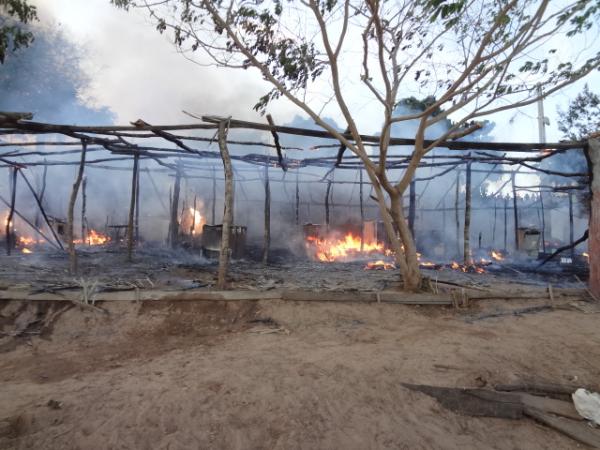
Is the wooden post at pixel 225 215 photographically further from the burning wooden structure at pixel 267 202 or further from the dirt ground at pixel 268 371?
the dirt ground at pixel 268 371

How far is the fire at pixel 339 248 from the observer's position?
15838 millimetres

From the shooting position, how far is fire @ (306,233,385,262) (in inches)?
624

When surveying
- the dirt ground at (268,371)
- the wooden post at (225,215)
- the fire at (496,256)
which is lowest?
the dirt ground at (268,371)

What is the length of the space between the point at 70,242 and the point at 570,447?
10.3 m

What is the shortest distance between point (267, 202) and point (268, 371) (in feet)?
28.6

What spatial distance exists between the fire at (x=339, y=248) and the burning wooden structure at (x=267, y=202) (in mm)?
48

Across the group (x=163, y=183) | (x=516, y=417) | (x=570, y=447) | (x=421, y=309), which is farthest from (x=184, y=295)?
Result: (x=163, y=183)

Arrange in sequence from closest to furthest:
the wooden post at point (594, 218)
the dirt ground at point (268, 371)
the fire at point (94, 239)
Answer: the dirt ground at point (268, 371) < the wooden post at point (594, 218) < the fire at point (94, 239)

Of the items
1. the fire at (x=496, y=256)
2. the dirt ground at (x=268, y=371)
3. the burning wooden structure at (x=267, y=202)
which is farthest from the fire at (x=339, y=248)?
the dirt ground at (x=268, y=371)

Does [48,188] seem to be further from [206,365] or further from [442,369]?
[442,369]

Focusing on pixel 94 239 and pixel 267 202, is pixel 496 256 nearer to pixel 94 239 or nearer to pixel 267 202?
pixel 267 202

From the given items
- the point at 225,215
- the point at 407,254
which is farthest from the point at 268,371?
the point at 407,254

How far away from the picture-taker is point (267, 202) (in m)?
12.8

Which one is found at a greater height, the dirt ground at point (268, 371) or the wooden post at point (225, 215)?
the wooden post at point (225, 215)
